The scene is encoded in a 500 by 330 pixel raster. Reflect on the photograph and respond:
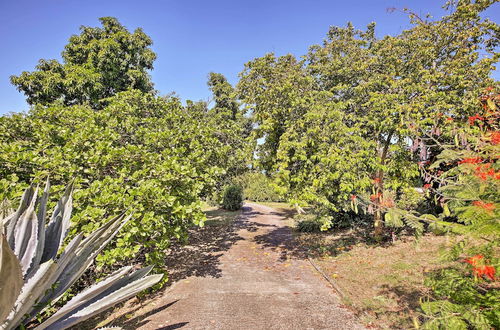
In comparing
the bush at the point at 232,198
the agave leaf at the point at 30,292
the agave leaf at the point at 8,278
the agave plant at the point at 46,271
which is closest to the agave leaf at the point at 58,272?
the agave plant at the point at 46,271

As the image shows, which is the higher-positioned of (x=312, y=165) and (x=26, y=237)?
(x=312, y=165)

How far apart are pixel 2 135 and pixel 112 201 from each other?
122 inches

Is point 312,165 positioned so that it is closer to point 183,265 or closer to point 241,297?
point 241,297

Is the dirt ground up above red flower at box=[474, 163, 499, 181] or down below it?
below

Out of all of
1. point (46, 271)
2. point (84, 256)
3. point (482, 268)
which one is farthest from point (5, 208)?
point (482, 268)

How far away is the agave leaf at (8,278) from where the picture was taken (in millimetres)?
1849

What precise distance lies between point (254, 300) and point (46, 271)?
4144mm

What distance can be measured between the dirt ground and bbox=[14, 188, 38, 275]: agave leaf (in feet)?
8.04

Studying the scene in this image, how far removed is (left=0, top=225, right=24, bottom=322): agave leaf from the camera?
185 cm

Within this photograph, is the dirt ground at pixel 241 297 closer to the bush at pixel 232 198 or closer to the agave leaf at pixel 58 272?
the agave leaf at pixel 58 272

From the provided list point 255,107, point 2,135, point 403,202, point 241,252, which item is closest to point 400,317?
point 241,252

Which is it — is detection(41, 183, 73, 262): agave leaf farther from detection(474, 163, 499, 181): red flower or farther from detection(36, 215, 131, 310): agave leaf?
detection(474, 163, 499, 181): red flower

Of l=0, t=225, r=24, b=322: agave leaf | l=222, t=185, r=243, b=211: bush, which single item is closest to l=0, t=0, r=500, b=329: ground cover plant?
l=0, t=225, r=24, b=322: agave leaf

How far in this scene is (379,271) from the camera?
22.3 feet
